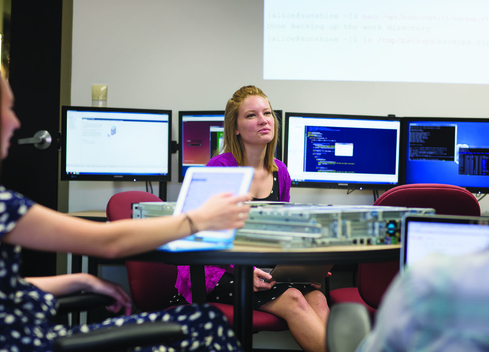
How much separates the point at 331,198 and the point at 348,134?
440 millimetres

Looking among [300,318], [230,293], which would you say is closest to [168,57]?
[230,293]

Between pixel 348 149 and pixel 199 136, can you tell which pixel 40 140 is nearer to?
pixel 199 136

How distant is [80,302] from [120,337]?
33 centimetres

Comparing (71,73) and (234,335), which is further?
(71,73)

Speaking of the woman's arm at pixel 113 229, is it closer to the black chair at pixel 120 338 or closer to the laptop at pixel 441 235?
the black chair at pixel 120 338

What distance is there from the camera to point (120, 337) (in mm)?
607

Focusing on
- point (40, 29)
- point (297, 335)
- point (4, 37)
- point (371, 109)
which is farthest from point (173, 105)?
point (297, 335)

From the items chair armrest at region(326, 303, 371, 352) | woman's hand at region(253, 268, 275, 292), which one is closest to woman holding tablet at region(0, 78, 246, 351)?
chair armrest at region(326, 303, 371, 352)

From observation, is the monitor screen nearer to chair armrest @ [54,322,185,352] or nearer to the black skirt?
the black skirt

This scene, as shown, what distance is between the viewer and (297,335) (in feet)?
4.47

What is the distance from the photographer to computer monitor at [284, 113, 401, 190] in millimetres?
2426

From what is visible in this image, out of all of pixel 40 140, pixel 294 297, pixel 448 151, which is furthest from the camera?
pixel 448 151

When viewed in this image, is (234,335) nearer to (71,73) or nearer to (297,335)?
(297,335)

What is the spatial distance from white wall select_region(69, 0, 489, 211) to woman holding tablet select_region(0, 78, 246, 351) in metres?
1.80
